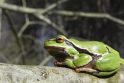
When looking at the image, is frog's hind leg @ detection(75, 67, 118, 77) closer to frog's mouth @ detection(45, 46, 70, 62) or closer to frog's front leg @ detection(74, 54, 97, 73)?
frog's front leg @ detection(74, 54, 97, 73)

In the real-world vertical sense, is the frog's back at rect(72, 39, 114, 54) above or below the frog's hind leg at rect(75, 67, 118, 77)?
above

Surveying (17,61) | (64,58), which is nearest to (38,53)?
(17,61)

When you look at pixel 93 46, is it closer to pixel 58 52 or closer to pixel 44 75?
pixel 58 52

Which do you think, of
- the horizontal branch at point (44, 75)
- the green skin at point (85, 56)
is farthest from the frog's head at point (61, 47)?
the horizontal branch at point (44, 75)

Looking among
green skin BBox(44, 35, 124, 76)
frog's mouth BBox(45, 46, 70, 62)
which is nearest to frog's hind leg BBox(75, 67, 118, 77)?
green skin BBox(44, 35, 124, 76)

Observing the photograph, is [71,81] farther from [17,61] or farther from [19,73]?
[17,61]

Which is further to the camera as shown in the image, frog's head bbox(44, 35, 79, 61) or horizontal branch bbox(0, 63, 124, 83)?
Result: frog's head bbox(44, 35, 79, 61)
